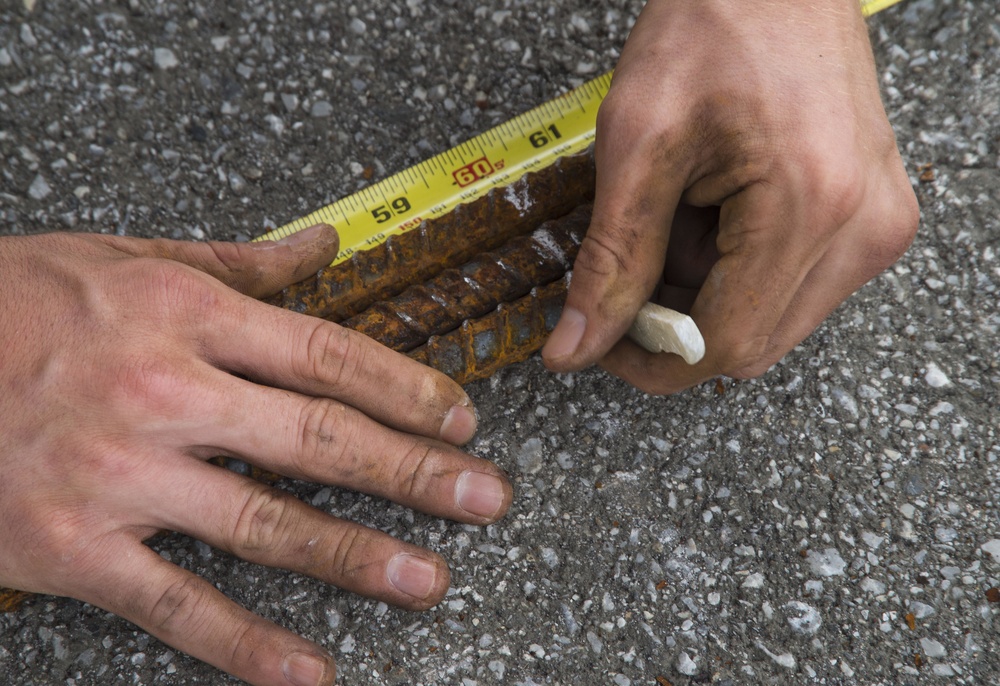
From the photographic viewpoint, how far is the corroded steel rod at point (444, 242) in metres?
1.64

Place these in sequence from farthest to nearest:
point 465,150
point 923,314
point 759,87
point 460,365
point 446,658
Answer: point 465,150 → point 923,314 → point 460,365 → point 446,658 → point 759,87

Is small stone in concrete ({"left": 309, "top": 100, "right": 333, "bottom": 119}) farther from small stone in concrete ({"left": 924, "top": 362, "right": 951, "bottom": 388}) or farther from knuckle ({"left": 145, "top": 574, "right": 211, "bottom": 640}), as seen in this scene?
small stone in concrete ({"left": 924, "top": 362, "right": 951, "bottom": 388})

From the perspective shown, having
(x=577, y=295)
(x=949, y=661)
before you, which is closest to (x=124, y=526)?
(x=577, y=295)

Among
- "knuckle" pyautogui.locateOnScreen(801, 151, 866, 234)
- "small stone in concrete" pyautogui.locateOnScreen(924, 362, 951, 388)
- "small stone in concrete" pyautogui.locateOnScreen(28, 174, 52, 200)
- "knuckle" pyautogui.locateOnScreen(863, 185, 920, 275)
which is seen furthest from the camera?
"small stone in concrete" pyautogui.locateOnScreen(28, 174, 52, 200)

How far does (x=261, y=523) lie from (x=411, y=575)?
284mm

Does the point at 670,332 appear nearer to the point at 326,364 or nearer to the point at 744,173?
the point at 744,173

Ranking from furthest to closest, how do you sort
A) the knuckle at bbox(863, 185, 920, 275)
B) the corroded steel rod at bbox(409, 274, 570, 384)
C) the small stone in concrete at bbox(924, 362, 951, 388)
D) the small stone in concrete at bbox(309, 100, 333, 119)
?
the small stone in concrete at bbox(309, 100, 333, 119)
the small stone in concrete at bbox(924, 362, 951, 388)
the corroded steel rod at bbox(409, 274, 570, 384)
the knuckle at bbox(863, 185, 920, 275)

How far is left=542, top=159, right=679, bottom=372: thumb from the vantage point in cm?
132

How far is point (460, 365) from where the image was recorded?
5.19ft

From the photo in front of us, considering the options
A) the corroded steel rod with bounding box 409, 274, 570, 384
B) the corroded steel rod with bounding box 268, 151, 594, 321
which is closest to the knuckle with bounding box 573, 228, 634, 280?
the corroded steel rod with bounding box 409, 274, 570, 384

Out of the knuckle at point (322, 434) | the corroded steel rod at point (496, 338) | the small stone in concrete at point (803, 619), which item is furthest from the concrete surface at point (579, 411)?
the knuckle at point (322, 434)

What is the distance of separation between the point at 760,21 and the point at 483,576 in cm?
114

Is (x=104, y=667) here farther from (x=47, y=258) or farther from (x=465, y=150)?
(x=465, y=150)

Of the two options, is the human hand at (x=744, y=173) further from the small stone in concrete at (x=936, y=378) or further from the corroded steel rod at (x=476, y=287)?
the small stone in concrete at (x=936, y=378)
